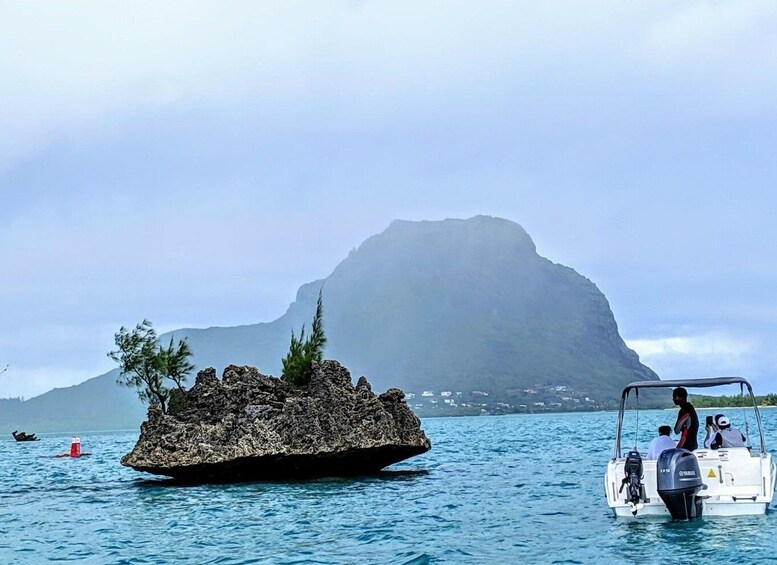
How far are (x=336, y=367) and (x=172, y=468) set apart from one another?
9406mm

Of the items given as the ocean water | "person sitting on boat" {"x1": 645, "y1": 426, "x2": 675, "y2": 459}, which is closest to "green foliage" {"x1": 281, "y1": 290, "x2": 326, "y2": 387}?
the ocean water

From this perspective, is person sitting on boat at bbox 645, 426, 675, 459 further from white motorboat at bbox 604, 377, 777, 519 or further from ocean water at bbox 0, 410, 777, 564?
ocean water at bbox 0, 410, 777, 564

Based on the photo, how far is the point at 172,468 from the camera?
41.8 meters

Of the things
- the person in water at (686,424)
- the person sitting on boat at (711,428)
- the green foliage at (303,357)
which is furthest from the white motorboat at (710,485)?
the green foliage at (303,357)

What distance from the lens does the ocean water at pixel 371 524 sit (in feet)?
74.9

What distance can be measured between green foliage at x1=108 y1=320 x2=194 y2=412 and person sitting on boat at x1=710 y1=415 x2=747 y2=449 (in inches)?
1105

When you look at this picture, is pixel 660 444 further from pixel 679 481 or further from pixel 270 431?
pixel 270 431

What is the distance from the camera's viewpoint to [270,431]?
A: 1658 inches

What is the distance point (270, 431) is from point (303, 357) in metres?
6.69

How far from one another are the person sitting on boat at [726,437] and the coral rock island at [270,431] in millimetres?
19402

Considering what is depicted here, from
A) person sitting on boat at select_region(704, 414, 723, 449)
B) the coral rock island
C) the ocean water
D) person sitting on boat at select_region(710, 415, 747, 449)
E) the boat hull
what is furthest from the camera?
the coral rock island

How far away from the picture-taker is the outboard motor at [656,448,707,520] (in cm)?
2391

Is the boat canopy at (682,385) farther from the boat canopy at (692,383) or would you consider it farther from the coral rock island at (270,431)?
the coral rock island at (270,431)

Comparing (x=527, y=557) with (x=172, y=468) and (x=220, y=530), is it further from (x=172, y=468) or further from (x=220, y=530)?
(x=172, y=468)
